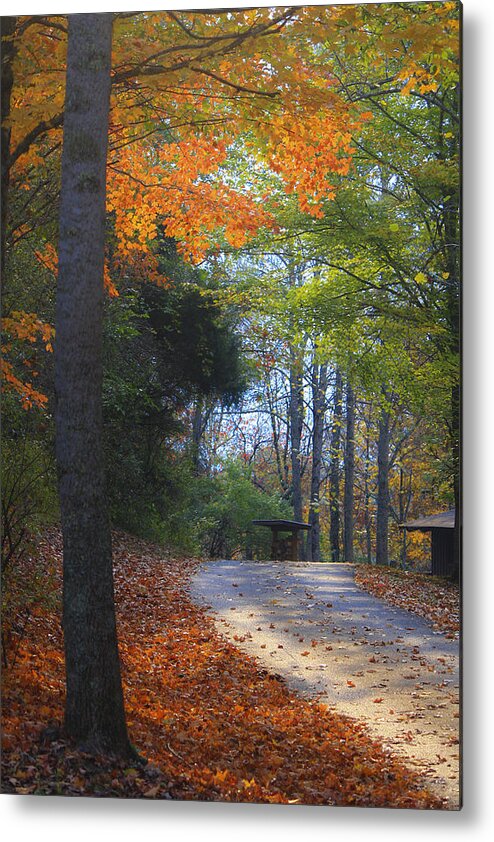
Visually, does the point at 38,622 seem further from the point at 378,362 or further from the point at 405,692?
the point at 378,362

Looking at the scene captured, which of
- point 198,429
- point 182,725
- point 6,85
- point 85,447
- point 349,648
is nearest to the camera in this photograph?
point 85,447

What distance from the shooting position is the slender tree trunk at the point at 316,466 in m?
3.62

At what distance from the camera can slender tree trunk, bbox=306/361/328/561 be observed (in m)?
3.62

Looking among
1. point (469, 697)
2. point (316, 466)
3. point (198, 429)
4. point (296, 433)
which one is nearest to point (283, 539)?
point (316, 466)

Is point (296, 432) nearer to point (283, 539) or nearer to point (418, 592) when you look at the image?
point (283, 539)

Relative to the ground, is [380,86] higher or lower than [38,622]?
higher

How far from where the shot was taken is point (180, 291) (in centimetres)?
392

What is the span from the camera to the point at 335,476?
369cm

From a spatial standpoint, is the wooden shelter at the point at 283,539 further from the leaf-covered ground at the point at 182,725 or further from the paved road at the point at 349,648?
the leaf-covered ground at the point at 182,725

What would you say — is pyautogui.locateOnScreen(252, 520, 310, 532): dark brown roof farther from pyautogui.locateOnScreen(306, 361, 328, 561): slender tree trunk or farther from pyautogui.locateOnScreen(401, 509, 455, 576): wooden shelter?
pyautogui.locateOnScreen(401, 509, 455, 576): wooden shelter

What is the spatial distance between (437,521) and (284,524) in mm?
660

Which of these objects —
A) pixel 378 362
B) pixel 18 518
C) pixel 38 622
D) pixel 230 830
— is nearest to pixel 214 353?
pixel 378 362

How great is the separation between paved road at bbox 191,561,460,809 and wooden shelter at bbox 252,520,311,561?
5 cm

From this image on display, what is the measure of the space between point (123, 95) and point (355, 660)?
107 inches
